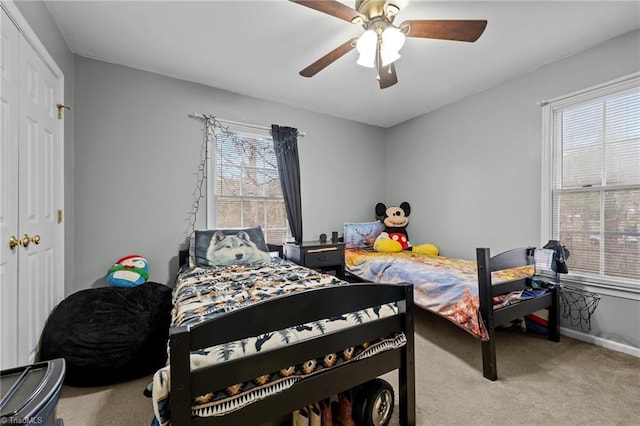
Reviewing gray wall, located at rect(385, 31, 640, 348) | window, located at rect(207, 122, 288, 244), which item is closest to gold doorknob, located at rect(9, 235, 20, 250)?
window, located at rect(207, 122, 288, 244)

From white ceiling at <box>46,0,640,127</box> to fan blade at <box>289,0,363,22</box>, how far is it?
1.43 feet

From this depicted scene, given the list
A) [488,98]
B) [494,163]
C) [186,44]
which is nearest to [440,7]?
[488,98]

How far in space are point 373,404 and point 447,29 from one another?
6.90ft

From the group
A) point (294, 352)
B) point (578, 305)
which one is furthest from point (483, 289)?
point (294, 352)

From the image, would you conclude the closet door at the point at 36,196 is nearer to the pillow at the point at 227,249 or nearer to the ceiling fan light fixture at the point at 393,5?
the pillow at the point at 227,249

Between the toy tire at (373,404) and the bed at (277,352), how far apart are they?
0.09 metres

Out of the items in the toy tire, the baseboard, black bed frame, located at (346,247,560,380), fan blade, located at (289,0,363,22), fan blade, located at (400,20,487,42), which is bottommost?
the baseboard

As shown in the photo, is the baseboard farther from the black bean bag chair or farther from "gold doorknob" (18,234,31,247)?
"gold doorknob" (18,234,31,247)

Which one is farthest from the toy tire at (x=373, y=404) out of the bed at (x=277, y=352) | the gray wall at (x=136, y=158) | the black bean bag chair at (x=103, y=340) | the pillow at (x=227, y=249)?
the gray wall at (x=136, y=158)

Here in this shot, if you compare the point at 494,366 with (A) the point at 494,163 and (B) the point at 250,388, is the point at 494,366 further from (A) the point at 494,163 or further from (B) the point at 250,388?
(A) the point at 494,163

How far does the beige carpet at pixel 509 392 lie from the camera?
1465 millimetres

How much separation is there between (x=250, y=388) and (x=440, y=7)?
2.50m

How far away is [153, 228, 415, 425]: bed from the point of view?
2.83ft

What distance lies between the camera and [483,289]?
1880 mm
